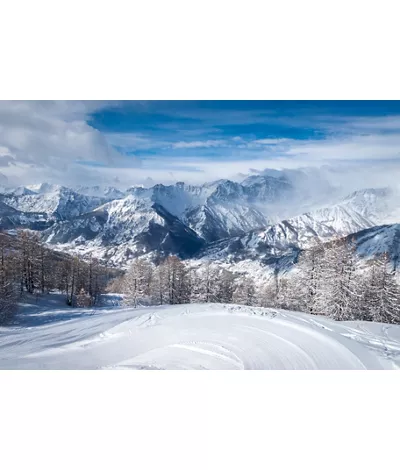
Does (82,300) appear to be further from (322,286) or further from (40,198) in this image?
(322,286)

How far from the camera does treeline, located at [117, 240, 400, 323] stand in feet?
23.8

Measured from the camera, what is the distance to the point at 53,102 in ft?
15.2

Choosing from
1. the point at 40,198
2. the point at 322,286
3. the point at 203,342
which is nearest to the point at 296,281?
the point at 322,286

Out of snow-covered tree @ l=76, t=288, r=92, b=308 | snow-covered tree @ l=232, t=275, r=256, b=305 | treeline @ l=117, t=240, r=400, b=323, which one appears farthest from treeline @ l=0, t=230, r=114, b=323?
snow-covered tree @ l=232, t=275, r=256, b=305

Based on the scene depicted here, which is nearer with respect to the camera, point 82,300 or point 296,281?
point 296,281

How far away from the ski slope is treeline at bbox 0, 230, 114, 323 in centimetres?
95

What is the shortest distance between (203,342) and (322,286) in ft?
15.6

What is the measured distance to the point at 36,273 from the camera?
8188mm

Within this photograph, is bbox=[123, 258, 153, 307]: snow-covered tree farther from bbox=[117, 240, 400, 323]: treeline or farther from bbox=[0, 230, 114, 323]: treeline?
bbox=[0, 230, 114, 323]: treeline

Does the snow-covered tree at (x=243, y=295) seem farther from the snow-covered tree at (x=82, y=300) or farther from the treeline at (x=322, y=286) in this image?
the snow-covered tree at (x=82, y=300)

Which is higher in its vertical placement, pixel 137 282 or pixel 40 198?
pixel 40 198

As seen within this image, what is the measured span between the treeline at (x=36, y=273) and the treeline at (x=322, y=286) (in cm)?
268

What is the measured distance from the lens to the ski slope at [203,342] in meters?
4.09

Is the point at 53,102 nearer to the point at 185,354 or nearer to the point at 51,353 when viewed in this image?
the point at 51,353
